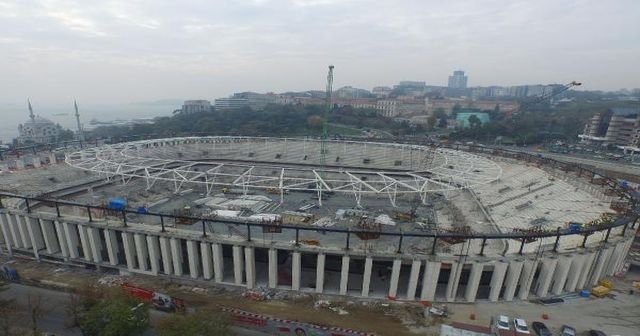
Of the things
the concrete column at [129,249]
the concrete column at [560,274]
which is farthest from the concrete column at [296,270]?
the concrete column at [560,274]

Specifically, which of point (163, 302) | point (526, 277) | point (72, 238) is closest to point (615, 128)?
point (526, 277)

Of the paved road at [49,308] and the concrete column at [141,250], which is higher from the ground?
the concrete column at [141,250]

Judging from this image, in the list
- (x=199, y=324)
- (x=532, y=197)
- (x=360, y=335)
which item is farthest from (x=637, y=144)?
(x=199, y=324)

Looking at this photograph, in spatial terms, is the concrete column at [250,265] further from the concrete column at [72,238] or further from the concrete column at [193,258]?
the concrete column at [72,238]

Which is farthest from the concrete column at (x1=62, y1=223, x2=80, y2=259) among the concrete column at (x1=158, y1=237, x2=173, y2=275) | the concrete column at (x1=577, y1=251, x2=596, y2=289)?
the concrete column at (x1=577, y1=251, x2=596, y2=289)

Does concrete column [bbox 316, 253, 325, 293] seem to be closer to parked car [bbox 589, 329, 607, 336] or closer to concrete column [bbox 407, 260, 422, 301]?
concrete column [bbox 407, 260, 422, 301]

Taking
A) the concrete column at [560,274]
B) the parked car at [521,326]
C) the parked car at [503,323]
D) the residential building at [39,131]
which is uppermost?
the concrete column at [560,274]

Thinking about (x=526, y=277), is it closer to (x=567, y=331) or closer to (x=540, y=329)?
(x=540, y=329)

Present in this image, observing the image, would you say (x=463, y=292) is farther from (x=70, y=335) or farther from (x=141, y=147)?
(x=141, y=147)
